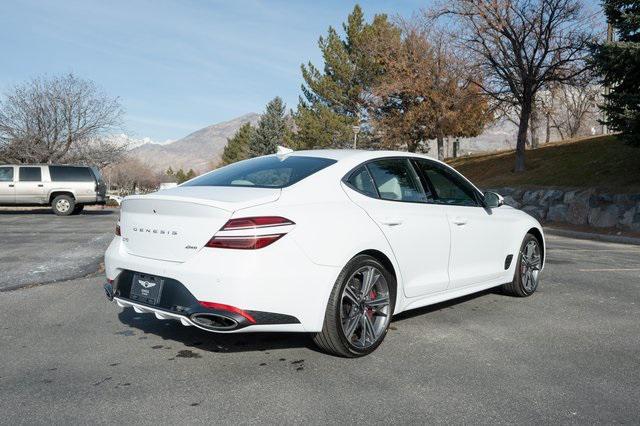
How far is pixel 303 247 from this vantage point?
3582 millimetres

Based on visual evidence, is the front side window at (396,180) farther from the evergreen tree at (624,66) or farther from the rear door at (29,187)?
the rear door at (29,187)

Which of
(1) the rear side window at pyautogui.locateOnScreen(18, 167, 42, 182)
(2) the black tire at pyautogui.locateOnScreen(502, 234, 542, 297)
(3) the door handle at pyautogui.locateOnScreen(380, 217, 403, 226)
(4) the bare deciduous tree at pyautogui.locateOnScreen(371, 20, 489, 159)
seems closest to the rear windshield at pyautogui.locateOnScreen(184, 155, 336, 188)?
(3) the door handle at pyautogui.locateOnScreen(380, 217, 403, 226)

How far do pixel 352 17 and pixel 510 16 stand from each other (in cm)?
2236

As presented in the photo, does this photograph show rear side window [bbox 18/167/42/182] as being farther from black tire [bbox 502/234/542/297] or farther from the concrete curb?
black tire [bbox 502/234/542/297]

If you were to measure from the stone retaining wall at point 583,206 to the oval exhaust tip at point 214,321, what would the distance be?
1551cm

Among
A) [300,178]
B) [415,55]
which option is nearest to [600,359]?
[300,178]

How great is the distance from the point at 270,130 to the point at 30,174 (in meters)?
54.6

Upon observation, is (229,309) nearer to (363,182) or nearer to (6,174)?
(363,182)

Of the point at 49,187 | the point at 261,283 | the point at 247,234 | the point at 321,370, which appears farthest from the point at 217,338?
→ the point at 49,187

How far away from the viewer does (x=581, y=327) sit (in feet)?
16.1

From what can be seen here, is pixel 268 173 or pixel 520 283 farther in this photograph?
pixel 520 283

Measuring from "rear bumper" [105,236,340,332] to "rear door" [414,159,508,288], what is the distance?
5.39 feet

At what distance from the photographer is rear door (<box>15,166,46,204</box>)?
19.6 meters

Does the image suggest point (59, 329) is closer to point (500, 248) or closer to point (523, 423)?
point (523, 423)
